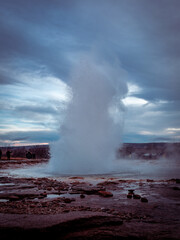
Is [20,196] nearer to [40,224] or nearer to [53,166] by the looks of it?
[40,224]

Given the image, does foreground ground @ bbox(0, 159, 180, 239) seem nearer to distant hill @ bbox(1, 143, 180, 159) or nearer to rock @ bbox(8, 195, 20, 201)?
rock @ bbox(8, 195, 20, 201)

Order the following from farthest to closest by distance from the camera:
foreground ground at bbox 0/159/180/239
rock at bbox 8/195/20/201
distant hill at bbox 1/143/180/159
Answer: distant hill at bbox 1/143/180/159 < rock at bbox 8/195/20/201 < foreground ground at bbox 0/159/180/239

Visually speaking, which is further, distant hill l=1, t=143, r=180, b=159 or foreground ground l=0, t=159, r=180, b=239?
distant hill l=1, t=143, r=180, b=159

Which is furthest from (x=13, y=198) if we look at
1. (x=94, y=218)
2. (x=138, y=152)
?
(x=138, y=152)

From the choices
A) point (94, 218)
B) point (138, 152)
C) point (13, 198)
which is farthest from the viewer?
point (138, 152)

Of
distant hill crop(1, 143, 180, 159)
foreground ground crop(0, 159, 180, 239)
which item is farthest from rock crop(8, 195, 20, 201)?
distant hill crop(1, 143, 180, 159)

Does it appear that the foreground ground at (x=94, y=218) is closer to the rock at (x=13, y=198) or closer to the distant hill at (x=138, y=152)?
the rock at (x=13, y=198)

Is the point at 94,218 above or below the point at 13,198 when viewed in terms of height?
above

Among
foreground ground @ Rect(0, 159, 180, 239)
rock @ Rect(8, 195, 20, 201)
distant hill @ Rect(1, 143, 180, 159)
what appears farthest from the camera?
distant hill @ Rect(1, 143, 180, 159)

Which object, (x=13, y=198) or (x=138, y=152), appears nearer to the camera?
(x=13, y=198)

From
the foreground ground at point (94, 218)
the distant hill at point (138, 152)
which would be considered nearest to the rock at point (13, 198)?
the foreground ground at point (94, 218)

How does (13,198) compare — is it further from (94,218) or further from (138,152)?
(138,152)

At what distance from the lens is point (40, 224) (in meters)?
3.86

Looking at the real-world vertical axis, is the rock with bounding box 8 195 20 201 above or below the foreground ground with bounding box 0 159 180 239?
below
